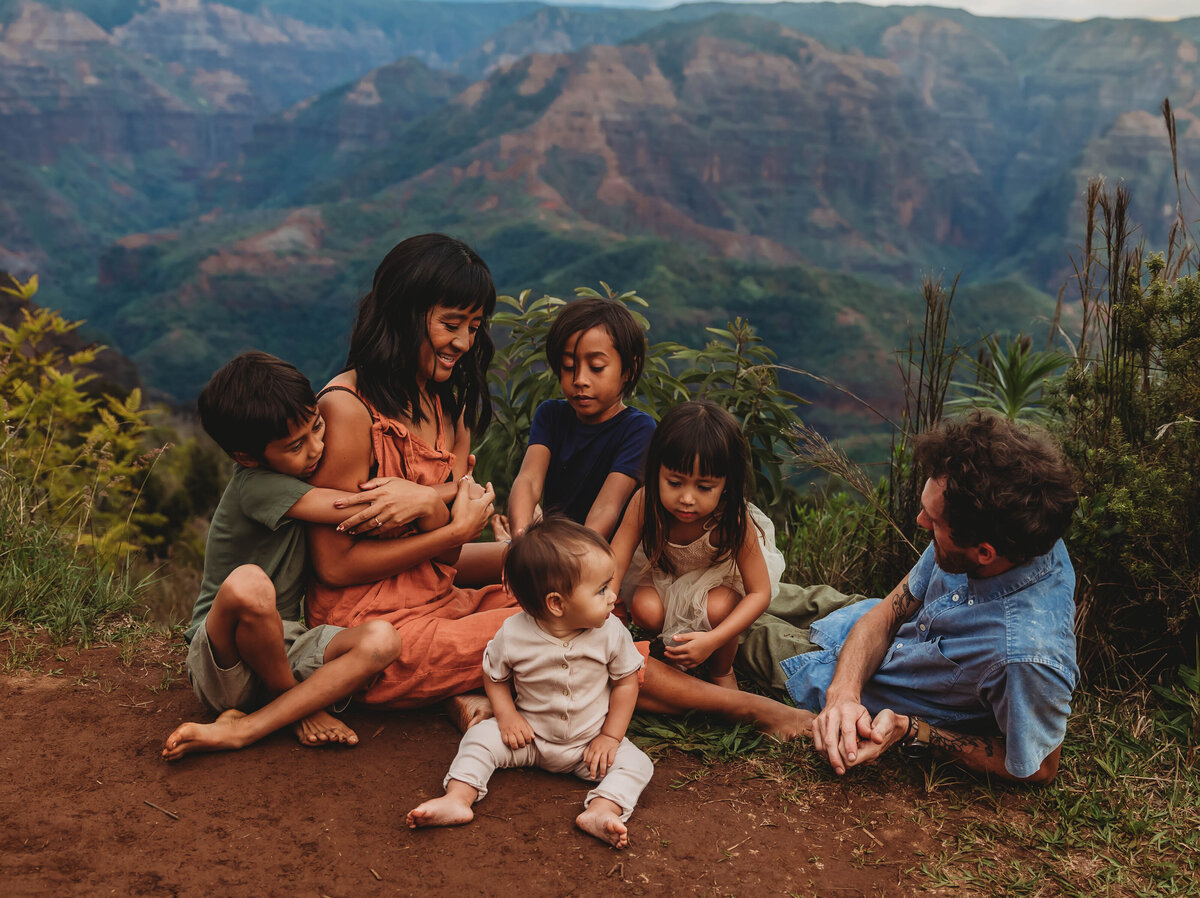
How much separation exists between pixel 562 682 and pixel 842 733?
73 cm

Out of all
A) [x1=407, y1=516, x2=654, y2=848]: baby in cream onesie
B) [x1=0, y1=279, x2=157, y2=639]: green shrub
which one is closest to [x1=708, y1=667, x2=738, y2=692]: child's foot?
[x1=407, y1=516, x2=654, y2=848]: baby in cream onesie

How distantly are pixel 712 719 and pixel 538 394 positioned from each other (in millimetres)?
1879

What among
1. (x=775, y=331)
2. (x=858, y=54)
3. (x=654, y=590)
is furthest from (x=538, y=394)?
(x=858, y=54)

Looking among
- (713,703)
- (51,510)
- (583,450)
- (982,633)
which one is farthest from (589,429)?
(51,510)

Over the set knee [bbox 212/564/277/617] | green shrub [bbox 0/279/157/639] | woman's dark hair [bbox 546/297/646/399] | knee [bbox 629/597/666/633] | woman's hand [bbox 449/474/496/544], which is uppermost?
woman's dark hair [bbox 546/297/646/399]

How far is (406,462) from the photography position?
2.61 meters

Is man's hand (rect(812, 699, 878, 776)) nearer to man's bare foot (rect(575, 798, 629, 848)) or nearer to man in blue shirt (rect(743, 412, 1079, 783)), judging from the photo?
man in blue shirt (rect(743, 412, 1079, 783))

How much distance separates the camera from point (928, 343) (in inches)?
142

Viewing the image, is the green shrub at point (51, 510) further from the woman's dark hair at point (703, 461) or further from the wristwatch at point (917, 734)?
the wristwatch at point (917, 734)

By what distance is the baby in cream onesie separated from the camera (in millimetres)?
2180

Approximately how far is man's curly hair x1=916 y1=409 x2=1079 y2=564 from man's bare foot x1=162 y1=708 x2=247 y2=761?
74.4 inches

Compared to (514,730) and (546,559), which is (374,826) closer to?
(514,730)

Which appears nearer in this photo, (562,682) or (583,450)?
(562,682)

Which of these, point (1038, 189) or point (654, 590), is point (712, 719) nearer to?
point (654, 590)
